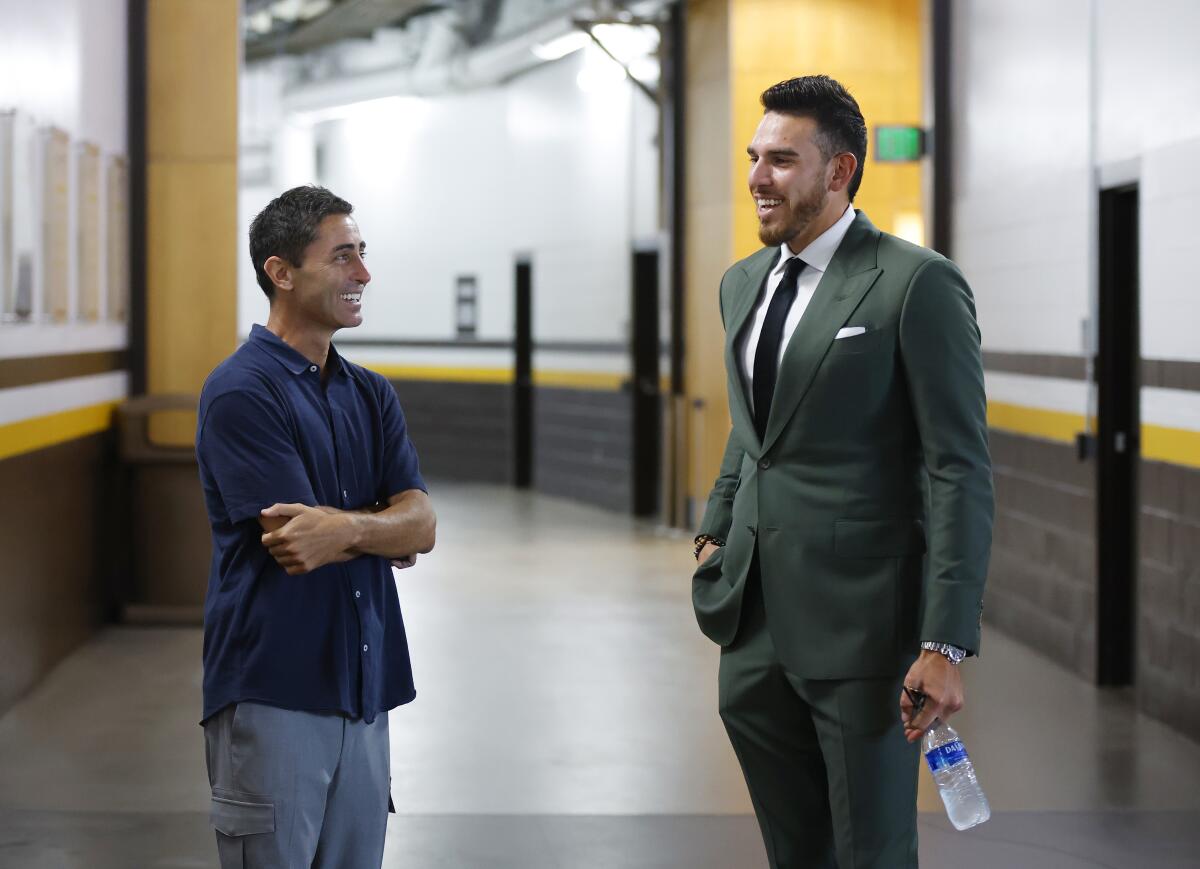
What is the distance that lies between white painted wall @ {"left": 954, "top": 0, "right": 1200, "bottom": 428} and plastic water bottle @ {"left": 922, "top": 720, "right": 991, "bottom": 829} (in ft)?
9.89

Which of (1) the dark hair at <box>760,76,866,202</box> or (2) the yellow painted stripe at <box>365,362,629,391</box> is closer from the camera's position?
(1) the dark hair at <box>760,76,866,202</box>

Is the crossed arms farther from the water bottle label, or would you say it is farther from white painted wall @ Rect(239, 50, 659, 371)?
white painted wall @ Rect(239, 50, 659, 371)

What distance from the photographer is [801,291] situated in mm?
2477

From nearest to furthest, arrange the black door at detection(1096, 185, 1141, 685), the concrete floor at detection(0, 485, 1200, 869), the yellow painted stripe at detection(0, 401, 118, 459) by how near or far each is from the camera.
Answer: the concrete floor at detection(0, 485, 1200, 869) < the yellow painted stripe at detection(0, 401, 118, 459) < the black door at detection(1096, 185, 1141, 685)

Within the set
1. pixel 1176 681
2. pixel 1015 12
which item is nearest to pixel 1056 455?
pixel 1176 681

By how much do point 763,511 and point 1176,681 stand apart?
3418 millimetres

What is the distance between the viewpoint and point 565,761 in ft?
16.3

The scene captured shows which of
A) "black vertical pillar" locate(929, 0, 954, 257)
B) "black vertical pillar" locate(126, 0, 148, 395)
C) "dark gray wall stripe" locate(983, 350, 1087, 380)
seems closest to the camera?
"dark gray wall stripe" locate(983, 350, 1087, 380)

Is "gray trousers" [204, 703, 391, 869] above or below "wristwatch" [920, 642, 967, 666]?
below

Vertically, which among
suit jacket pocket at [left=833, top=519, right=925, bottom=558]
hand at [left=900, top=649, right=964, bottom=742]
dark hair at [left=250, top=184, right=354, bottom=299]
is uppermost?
dark hair at [left=250, top=184, right=354, bottom=299]

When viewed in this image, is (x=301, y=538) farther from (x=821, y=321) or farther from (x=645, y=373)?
(x=645, y=373)

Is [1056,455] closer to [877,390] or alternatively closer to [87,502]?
[87,502]

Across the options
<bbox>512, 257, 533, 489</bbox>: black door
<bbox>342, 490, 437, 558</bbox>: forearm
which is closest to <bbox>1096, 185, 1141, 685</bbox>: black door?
<bbox>342, 490, 437, 558</bbox>: forearm

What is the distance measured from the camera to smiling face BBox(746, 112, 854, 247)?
236cm
